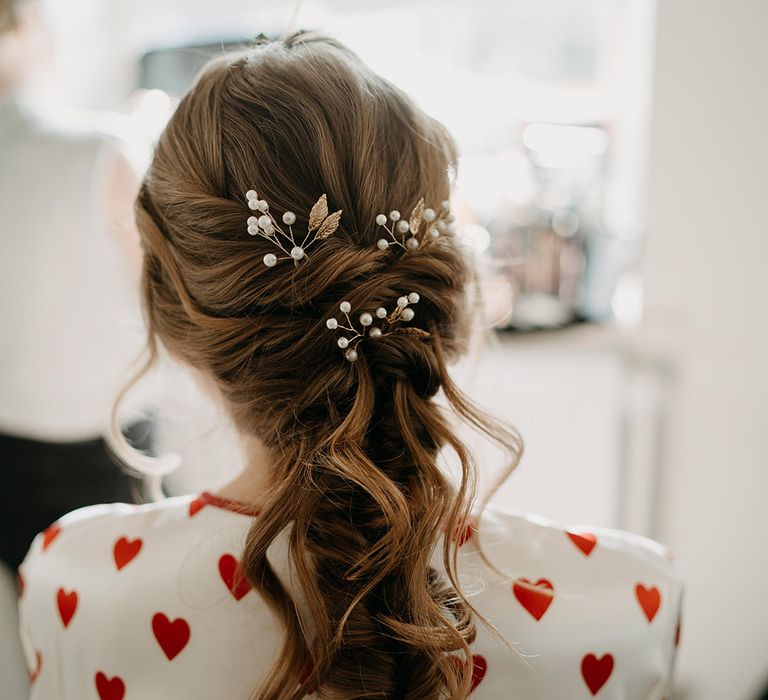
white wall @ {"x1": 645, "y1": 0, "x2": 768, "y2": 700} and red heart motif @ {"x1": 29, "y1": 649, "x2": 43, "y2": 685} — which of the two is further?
white wall @ {"x1": 645, "y1": 0, "x2": 768, "y2": 700}

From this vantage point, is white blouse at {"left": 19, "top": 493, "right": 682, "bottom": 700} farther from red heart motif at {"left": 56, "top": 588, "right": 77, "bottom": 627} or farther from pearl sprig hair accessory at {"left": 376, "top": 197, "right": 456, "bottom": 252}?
pearl sprig hair accessory at {"left": 376, "top": 197, "right": 456, "bottom": 252}

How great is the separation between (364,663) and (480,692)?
0.43 ft

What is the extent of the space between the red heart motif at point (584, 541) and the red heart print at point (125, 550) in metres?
0.43

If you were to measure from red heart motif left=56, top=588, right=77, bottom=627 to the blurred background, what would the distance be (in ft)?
0.97

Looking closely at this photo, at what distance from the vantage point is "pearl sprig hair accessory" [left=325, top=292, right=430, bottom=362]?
69cm

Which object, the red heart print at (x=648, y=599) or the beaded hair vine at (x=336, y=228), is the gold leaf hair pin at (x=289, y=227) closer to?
the beaded hair vine at (x=336, y=228)

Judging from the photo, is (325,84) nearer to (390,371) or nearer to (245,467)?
(390,371)

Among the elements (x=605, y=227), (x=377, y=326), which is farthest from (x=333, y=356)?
(x=605, y=227)

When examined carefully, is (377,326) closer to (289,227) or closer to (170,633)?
(289,227)

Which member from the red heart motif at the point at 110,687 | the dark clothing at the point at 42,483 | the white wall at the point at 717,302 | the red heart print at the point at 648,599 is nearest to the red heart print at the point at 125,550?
the red heart motif at the point at 110,687

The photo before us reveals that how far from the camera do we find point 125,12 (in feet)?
7.59

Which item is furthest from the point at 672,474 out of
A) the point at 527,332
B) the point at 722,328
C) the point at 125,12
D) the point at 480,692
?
the point at 125,12

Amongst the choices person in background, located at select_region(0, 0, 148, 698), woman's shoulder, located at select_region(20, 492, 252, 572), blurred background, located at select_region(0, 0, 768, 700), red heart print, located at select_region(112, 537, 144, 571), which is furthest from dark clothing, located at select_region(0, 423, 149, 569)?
red heart print, located at select_region(112, 537, 144, 571)

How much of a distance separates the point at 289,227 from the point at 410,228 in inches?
4.3
